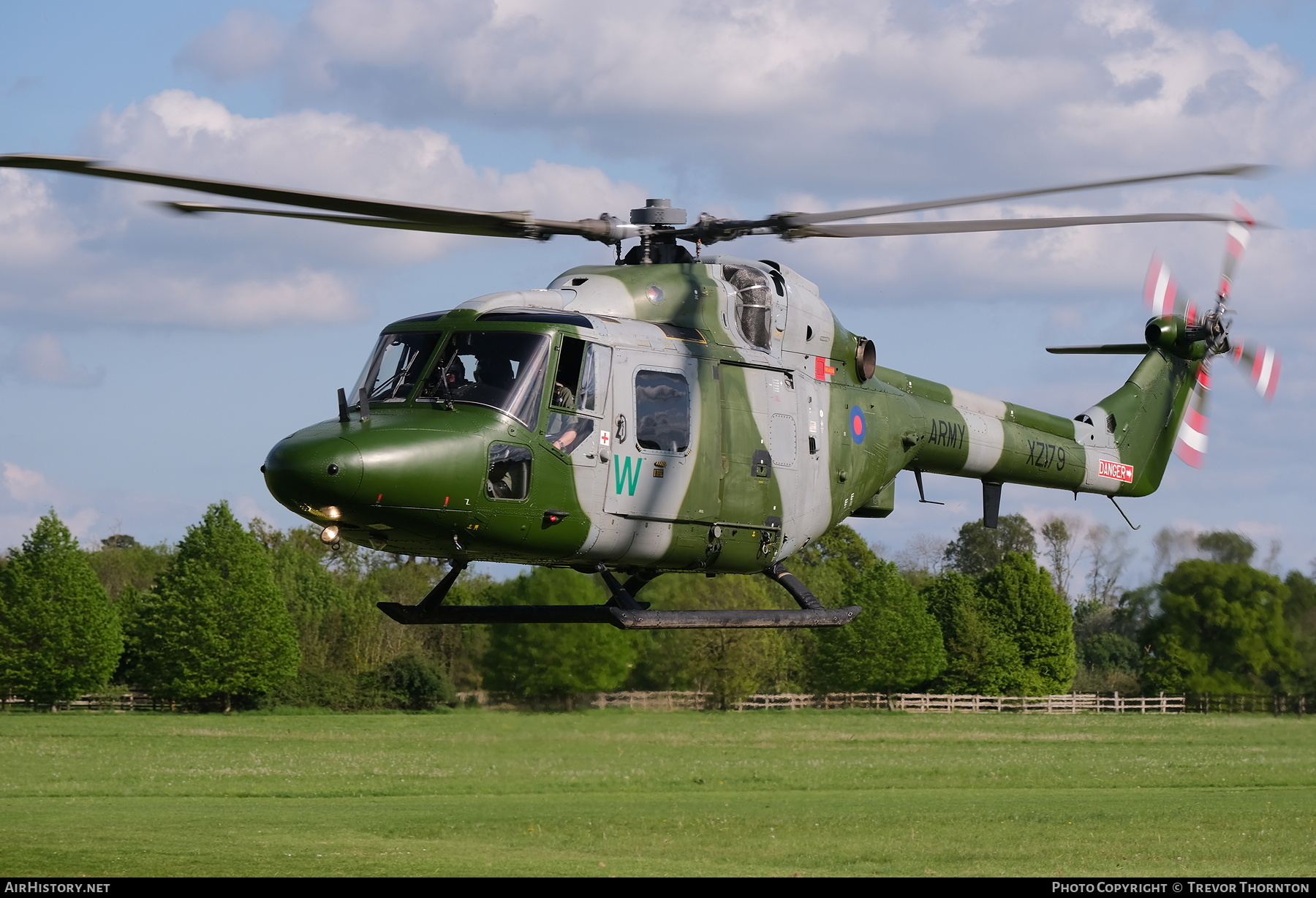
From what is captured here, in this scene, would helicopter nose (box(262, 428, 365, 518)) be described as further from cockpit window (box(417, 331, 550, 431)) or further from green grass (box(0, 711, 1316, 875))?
green grass (box(0, 711, 1316, 875))

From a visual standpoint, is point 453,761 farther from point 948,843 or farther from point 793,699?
point 793,699

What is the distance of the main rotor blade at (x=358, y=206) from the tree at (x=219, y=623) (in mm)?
51727

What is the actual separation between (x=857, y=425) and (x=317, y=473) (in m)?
6.25

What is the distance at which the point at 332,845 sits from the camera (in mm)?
25438

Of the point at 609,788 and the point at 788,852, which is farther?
the point at 609,788

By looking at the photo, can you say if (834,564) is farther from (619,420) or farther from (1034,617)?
(619,420)

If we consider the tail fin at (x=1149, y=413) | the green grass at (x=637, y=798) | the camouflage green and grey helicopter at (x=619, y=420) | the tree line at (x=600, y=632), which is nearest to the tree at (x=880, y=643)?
the tree line at (x=600, y=632)

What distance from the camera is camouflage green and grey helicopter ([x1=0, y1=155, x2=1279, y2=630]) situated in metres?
11.4

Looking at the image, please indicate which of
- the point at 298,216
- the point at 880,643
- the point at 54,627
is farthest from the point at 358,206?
the point at 880,643

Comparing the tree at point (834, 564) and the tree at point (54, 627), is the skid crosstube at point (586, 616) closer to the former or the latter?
the tree at point (834, 564)

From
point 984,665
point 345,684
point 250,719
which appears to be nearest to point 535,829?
point 345,684

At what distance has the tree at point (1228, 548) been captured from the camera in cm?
4709

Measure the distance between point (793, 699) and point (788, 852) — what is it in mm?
47312
